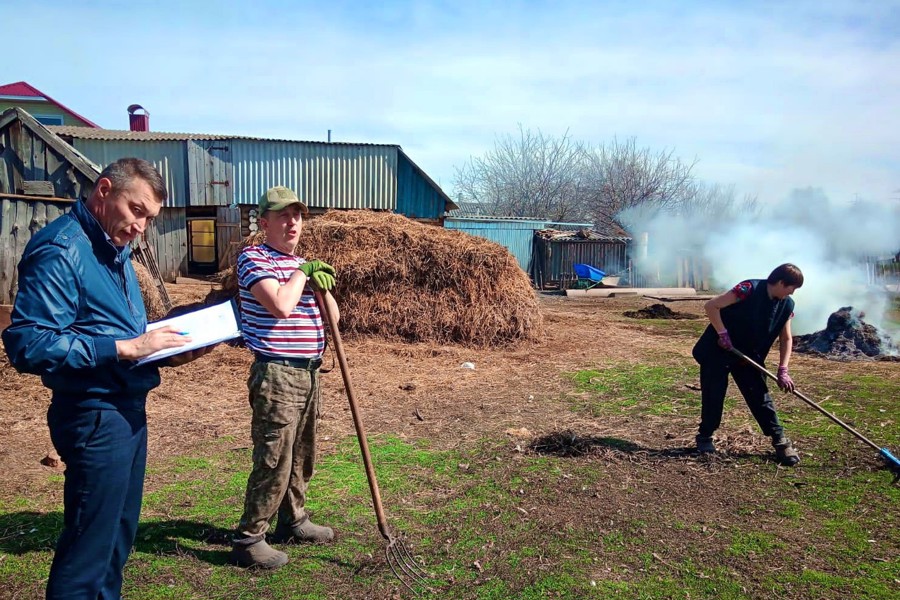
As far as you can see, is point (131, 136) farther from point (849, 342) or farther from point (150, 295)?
point (849, 342)

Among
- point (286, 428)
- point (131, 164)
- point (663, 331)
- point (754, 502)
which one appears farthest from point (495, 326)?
point (131, 164)

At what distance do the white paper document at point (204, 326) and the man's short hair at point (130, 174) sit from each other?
0.51 m

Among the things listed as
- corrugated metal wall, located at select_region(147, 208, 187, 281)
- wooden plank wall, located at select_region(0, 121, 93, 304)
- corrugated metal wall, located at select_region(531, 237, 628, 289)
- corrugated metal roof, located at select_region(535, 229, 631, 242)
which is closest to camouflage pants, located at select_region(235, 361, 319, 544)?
wooden plank wall, located at select_region(0, 121, 93, 304)

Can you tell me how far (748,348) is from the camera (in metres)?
5.71

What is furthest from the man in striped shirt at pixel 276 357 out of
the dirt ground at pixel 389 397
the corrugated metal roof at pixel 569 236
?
the corrugated metal roof at pixel 569 236

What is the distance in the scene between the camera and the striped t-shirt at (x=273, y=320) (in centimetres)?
351

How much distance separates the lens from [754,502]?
4.80 meters

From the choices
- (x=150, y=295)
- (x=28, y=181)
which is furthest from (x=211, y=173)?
(x=150, y=295)

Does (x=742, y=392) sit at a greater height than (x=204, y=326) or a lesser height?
lesser

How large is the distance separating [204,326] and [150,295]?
25.4ft

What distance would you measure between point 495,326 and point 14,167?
7564 mm

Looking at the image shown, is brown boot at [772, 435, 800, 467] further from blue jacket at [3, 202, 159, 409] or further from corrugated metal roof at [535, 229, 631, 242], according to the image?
corrugated metal roof at [535, 229, 631, 242]

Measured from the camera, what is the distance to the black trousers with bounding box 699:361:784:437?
5.64m

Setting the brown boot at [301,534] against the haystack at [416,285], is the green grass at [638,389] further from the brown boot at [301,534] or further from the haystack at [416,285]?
the brown boot at [301,534]
